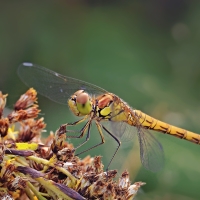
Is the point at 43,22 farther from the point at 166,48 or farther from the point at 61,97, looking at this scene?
the point at 61,97

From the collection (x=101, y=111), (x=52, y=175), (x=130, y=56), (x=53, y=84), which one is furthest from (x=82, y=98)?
(x=130, y=56)

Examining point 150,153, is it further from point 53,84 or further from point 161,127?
point 53,84

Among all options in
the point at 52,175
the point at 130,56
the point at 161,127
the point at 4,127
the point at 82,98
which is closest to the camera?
the point at 52,175

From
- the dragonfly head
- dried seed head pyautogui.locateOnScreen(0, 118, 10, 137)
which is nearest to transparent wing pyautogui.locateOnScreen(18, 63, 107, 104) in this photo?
the dragonfly head

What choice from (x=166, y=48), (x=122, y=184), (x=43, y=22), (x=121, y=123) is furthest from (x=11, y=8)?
(x=122, y=184)

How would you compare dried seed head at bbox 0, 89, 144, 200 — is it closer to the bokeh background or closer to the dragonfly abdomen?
the dragonfly abdomen

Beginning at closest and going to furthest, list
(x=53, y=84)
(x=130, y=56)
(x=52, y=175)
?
1. (x=52, y=175)
2. (x=53, y=84)
3. (x=130, y=56)

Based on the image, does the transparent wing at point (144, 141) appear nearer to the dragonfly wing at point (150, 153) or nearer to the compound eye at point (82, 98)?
the dragonfly wing at point (150, 153)
